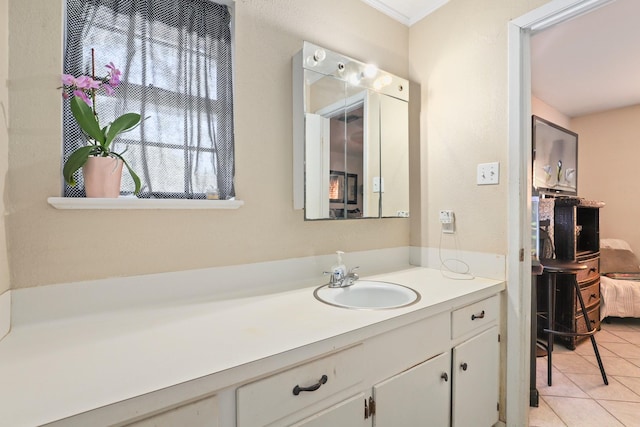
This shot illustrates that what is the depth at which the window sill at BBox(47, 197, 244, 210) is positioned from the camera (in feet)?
3.07

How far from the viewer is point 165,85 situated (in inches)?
45.7

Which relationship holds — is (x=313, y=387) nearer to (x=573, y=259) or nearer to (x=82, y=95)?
(x=82, y=95)

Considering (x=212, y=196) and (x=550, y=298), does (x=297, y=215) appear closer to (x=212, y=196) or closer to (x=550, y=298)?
(x=212, y=196)

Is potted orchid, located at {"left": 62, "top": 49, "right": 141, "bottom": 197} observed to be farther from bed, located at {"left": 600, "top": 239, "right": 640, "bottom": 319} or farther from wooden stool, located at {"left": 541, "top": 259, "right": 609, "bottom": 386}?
bed, located at {"left": 600, "top": 239, "right": 640, "bottom": 319}

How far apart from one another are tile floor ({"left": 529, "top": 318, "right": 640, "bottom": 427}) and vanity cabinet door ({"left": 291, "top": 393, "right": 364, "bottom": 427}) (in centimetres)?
130

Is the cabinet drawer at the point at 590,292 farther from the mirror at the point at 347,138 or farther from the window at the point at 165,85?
the window at the point at 165,85

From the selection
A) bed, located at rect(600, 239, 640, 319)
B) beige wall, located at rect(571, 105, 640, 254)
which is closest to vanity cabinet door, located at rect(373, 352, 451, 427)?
bed, located at rect(600, 239, 640, 319)

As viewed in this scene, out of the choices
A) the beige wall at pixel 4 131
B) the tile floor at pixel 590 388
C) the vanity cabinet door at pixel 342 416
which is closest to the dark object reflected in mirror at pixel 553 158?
the tile floor at pixel 590 388

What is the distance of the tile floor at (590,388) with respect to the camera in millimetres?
1633

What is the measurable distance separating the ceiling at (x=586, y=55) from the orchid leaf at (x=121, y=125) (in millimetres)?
1468

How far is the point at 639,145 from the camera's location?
351cm

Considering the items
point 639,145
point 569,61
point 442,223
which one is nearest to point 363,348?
point 442,223

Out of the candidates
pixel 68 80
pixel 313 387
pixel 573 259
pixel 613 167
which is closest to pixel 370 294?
pixel 313 387

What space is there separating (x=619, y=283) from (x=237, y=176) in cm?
373
